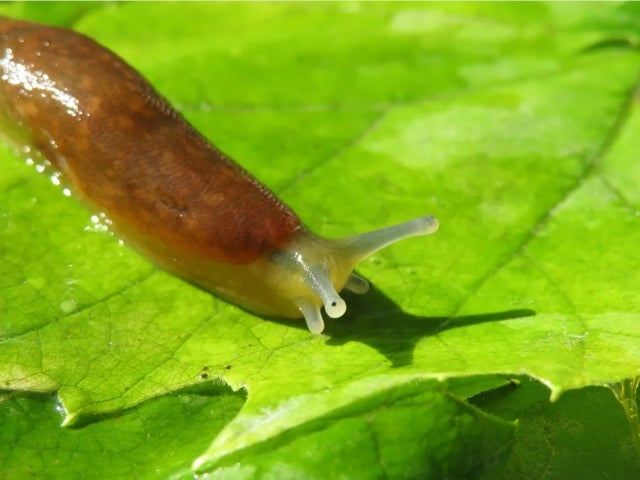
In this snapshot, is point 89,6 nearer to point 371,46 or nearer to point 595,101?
point 371,46

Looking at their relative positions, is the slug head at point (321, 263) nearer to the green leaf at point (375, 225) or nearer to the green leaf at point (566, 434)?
the green leaf at point (375, 225)

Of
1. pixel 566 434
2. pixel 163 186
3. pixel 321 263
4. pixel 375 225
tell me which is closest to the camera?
pixel 566 434

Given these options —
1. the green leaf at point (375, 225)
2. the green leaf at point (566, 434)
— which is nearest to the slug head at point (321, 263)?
the green leaf at point (375, 225)

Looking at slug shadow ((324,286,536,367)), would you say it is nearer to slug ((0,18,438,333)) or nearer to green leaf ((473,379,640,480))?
slug ((0,18,438,333))

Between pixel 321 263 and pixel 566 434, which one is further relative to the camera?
pixel 321 263

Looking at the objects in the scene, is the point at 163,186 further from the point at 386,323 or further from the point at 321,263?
the point at 386,323

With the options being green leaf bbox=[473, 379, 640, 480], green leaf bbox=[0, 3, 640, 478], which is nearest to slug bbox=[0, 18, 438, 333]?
green leaf bbox=[0, 3, 640, 478]

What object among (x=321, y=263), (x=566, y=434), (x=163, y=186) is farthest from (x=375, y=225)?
(x=566, y=434)
